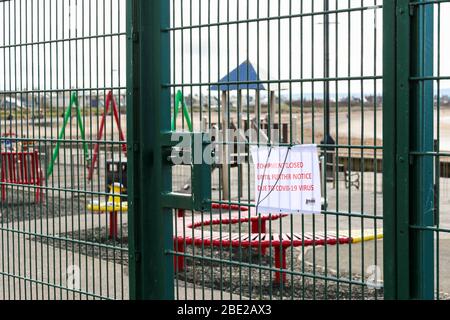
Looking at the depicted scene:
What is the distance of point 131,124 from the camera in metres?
4.16

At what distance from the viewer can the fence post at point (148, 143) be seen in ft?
13.3

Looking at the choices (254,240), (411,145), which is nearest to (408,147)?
(411,145)

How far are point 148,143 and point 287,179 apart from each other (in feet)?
3.05

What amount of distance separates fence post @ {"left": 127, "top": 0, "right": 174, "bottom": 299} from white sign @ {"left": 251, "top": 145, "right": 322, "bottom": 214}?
0.71 meters

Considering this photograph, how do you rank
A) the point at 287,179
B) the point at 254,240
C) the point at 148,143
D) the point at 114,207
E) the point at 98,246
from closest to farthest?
the point at 287,179, the point at 148,143, the point at 98,246, the point at 114,207, the point at 254,240

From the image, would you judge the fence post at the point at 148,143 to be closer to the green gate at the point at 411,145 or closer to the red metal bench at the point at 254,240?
the red metal bench at the point at 254,240

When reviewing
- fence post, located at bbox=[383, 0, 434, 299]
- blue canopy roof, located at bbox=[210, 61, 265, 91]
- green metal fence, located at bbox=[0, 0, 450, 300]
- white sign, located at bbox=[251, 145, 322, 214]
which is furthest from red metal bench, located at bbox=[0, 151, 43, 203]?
fence post, located at bbox=[383, 0, 434, 299]

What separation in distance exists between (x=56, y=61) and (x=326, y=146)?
209 cm

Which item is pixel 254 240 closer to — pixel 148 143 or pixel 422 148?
pixel 148 143

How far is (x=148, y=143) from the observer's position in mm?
4121

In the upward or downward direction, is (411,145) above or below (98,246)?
above

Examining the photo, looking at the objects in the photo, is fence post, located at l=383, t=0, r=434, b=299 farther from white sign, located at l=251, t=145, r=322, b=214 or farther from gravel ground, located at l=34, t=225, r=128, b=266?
gravel ground, located at l=34, t=225, r=128, b=266

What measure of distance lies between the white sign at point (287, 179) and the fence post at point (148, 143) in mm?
709

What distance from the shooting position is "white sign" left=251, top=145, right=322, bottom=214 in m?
3.48
